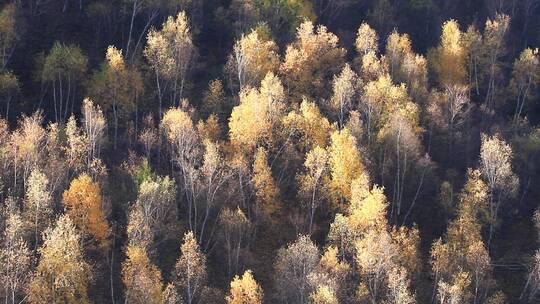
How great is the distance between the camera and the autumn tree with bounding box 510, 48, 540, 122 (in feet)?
340

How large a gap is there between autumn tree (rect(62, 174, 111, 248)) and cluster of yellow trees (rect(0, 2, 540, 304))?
0.16 meters

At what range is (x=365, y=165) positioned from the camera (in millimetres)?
81375

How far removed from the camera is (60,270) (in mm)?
59156

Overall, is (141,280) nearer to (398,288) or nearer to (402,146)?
(398,288)

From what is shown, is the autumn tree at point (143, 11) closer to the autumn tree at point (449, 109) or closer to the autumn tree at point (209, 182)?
the autumn tree at point (209, 182)

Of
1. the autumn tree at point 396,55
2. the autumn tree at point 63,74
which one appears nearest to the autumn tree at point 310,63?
the autumn tree at point 396,55

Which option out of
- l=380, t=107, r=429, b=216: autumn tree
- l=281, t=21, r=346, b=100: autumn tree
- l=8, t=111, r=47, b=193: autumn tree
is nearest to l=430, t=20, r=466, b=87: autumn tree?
l=281, t=21, r=346, b=100: autumn tree

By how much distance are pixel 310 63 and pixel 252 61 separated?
9591 mm

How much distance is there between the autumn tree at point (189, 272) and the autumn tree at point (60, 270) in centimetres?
921

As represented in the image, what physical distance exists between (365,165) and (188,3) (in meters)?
42.7

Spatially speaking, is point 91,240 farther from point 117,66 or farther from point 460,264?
point 460,264

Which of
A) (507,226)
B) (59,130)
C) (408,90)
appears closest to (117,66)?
(59,130)

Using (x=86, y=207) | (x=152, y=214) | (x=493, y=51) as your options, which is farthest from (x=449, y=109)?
(x=86, y=207)

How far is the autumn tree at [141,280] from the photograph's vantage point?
196ft
